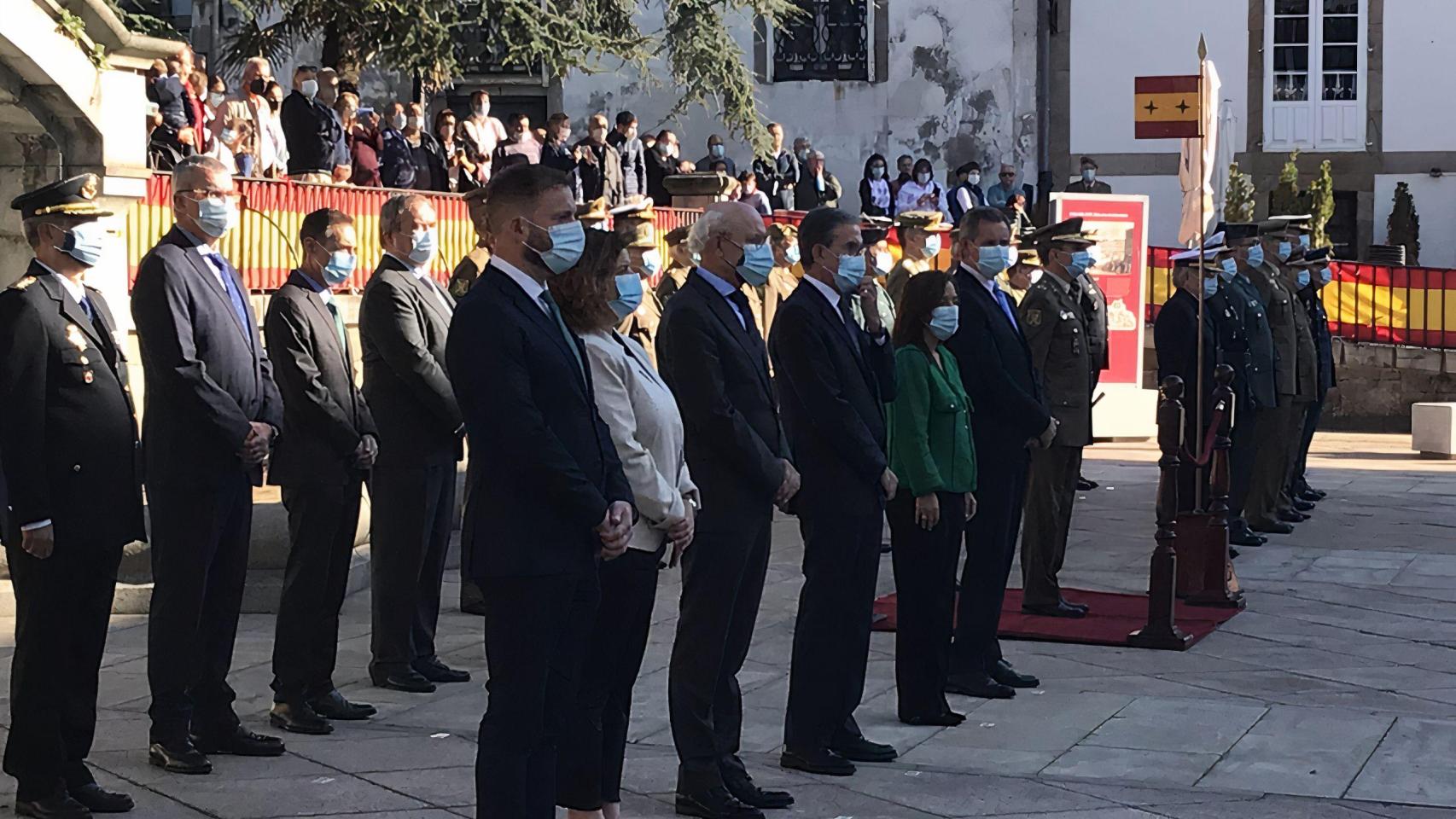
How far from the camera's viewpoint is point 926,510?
8.12m

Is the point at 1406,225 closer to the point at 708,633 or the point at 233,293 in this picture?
the point at 708,633

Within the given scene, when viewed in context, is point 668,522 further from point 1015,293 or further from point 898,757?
point 1015,293

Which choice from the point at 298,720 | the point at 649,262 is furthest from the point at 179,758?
the point at 649,262

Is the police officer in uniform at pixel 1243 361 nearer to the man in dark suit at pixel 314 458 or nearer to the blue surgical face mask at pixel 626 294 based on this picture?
the man in dark suit at pixel 314 458

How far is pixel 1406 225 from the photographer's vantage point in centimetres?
3180

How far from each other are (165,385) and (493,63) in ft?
62.5

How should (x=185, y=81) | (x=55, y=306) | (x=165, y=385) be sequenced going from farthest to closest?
(x=185, y=81)
(x=165, y=385)
(x=55, y=306)

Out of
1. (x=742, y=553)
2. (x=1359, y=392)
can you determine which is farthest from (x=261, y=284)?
(x=1359, y=392)

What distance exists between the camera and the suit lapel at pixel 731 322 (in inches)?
278

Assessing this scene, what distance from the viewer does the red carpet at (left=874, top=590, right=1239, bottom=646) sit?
409 inches

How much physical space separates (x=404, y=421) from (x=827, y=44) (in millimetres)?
25484

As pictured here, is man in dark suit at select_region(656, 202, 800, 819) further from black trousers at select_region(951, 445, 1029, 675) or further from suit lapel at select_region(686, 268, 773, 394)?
black trousers at select_region(951, 445, 1029, 675)

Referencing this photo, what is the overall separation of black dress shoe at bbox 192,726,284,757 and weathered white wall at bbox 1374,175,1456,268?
27.8 meters

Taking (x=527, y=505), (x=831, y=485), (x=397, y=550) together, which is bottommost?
(x=397, y=550)
